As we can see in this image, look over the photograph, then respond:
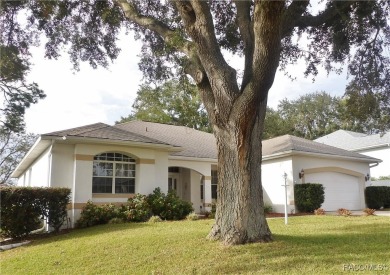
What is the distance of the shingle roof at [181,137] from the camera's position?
61.9 feet

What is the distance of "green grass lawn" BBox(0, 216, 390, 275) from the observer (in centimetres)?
597

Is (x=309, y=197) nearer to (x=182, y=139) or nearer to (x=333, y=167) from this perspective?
(x=333, y=167)

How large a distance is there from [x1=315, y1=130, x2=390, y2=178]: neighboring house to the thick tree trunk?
24.3 metres

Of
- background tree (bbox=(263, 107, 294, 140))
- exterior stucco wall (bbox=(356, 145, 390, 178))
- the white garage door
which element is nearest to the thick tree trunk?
the white garage door

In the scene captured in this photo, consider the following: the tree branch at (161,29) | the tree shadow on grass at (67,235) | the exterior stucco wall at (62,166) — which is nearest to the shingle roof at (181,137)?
the exterior stucco wall at (62,166)

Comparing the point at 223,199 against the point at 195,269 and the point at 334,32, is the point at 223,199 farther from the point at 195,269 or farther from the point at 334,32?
the point at 334,32

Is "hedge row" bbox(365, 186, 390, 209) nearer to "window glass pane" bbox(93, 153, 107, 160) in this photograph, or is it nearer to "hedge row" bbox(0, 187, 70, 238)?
"window glass pane" bbox(93, 153, 107, 160)

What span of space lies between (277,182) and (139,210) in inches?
337

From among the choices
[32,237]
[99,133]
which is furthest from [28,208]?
[99,133]

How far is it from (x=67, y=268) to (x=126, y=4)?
7.38 metres

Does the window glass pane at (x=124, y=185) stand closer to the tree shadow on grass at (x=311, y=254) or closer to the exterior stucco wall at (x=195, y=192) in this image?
the exterior stucco wall at (x=195, y=192)

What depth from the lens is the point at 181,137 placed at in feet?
69.2

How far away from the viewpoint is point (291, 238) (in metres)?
7.87

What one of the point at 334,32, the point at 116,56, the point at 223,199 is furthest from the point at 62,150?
the point at 334,32
